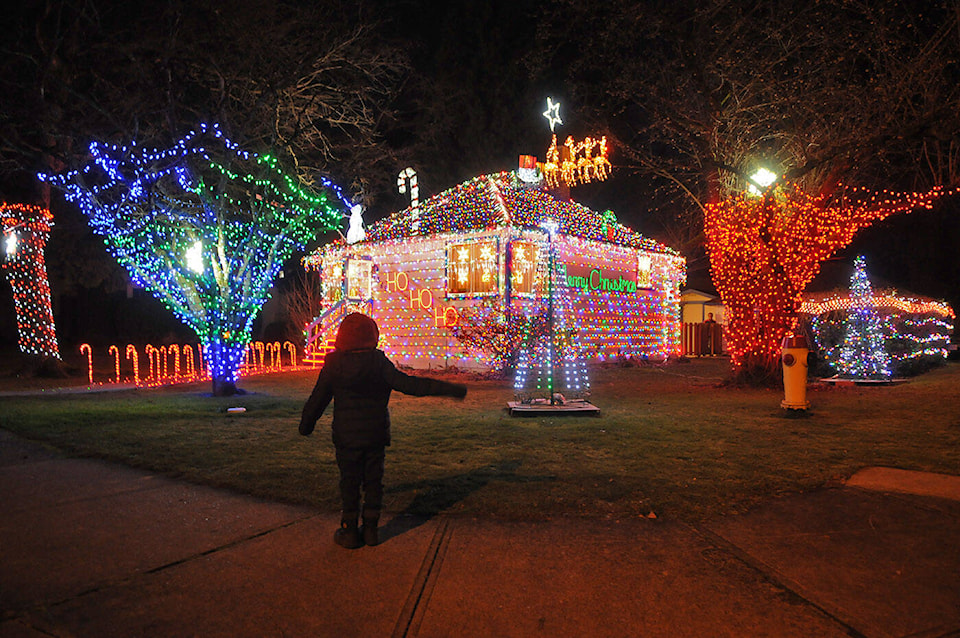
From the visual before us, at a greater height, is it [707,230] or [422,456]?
[707,230]

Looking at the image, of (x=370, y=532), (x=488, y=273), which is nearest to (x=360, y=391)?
(x=370, y=532)

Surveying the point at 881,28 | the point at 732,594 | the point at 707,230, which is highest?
the point at 881,28

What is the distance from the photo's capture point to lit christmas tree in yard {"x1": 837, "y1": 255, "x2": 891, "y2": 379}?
14969 millimetres

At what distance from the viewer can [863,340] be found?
15.0m

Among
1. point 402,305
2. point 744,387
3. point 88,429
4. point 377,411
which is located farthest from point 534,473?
point 402,305

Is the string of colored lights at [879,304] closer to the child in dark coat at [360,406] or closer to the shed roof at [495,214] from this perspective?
the shed roof at [495,214]

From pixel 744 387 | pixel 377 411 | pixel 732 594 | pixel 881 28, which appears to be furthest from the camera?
pixel 744 387

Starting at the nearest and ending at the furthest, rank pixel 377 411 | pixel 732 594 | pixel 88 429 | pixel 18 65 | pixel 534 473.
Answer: pixel 732 594 → pixel 377 411 → pixel 534 473 → pixel 88 429 → pixel 18 65

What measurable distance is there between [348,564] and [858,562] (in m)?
2.99

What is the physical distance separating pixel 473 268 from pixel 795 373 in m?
9.36

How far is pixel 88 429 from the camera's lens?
27.5 feet

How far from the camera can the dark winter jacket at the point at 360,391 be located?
427cm

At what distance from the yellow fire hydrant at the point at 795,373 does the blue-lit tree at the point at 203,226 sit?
8.25m

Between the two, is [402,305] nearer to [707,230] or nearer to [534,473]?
[707,230]
